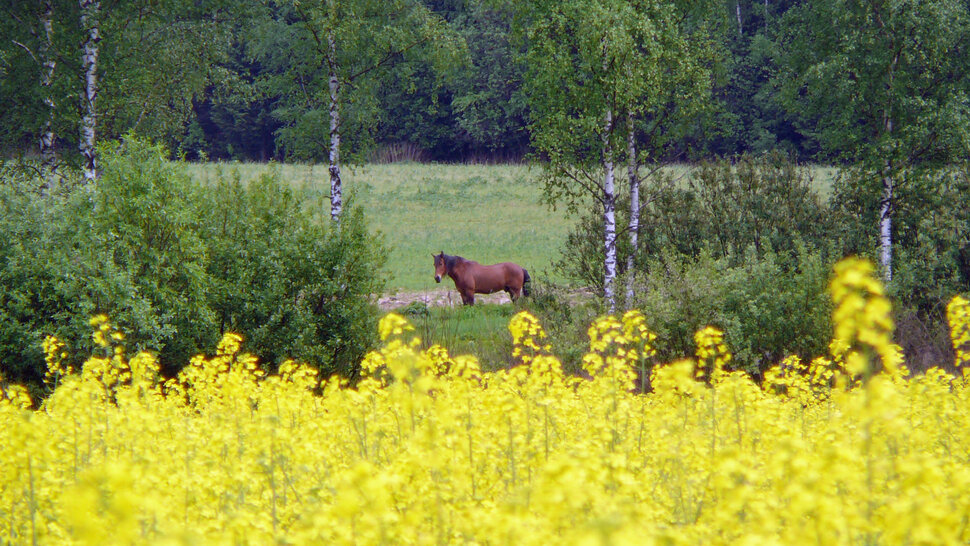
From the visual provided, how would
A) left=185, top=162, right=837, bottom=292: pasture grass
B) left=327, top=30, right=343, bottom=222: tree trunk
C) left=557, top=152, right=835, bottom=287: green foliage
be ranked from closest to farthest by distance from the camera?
left=557, top=152, right=835, bottom=287: green foliage
left=327, top=30, right=343, bottom=222: tree trunk
left=185, top=162, right=837, bottom=292: pasture grass

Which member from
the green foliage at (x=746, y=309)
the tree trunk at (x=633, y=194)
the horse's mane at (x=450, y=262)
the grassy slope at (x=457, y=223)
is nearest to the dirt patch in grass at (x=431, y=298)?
the grassy slope at (x=457, y=223)

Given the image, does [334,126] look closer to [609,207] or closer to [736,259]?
[609,207]

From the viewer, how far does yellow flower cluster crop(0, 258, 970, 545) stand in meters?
3.83

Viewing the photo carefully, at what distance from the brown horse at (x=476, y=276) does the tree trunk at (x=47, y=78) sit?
8.92m

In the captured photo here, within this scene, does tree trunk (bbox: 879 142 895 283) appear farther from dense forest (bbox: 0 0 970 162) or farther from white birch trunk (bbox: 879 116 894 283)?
dense forest (bbox: 0 0 970 162)

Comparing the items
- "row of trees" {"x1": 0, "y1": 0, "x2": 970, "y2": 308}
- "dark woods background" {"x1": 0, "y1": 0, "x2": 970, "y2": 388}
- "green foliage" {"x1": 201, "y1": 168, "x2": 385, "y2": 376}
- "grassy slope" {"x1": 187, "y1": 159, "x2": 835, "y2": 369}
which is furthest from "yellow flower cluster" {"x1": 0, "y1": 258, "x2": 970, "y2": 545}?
"row of trees" {"x1": 0, "y1": 0, "x2": 970, "y2": 308}

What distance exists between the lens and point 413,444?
520cm

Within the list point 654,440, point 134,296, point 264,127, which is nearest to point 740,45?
point 264,127

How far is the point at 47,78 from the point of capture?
20.4m

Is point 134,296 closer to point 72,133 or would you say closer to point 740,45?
point 72,133

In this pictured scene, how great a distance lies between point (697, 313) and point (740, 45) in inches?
2054

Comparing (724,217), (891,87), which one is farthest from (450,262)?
(891,87)

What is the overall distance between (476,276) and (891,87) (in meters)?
10.4

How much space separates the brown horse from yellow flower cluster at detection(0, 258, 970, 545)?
12.8 m
